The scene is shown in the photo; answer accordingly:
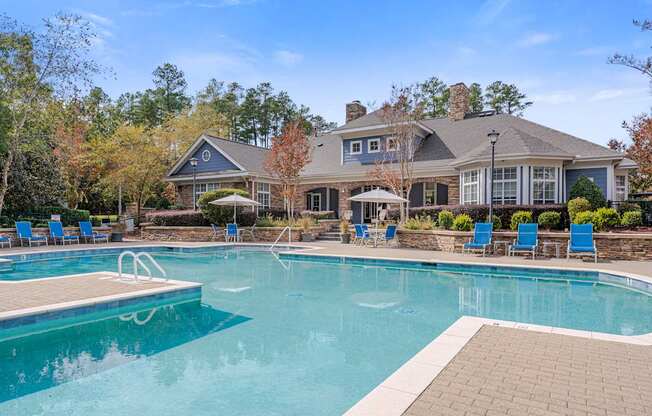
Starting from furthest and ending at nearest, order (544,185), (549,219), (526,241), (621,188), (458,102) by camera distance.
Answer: (458,102) < (621,188) < (544,185) < (549,219) < (526,241)

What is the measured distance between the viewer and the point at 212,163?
2478cm

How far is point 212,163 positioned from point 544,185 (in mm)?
17720

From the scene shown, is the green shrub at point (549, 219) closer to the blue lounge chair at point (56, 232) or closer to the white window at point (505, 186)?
the white window at point (505, 186)

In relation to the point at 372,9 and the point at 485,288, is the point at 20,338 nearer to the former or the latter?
the point at 485,288

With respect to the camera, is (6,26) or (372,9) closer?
(372,9)

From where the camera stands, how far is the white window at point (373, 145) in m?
22.9

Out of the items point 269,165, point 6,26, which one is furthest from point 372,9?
point 6,26

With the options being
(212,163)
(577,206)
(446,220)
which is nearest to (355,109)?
(212,163)

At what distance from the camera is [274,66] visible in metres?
23.0

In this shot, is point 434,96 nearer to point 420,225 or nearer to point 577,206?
point 420,225

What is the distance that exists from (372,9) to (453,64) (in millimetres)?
11025

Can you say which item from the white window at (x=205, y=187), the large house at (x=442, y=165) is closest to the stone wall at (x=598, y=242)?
the large house at (x=442, y=165)

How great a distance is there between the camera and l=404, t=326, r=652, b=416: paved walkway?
3.07 meters

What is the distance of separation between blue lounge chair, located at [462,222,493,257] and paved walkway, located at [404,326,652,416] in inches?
348
